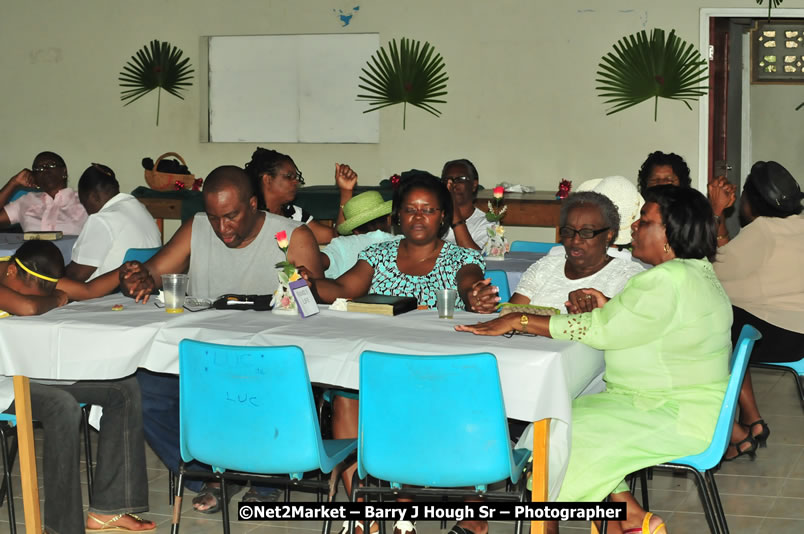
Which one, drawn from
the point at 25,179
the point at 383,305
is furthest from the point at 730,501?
the point at 25,179

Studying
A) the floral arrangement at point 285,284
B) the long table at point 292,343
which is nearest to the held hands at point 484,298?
the long table at point 292,343

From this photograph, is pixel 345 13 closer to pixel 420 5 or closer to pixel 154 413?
pixel 420 5

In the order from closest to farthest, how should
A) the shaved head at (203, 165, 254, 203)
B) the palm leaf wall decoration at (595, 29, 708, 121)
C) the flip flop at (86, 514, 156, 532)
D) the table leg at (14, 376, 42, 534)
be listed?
the table leg at (14, 376, 42, 534), the flip flop at (86, 514, 156, 532), the shaved head at (203, 165, 254, 203), the palm leaf wall decoration at (595, 29, 708, 121)

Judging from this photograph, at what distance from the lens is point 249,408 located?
2879mm

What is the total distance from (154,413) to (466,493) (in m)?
1.44

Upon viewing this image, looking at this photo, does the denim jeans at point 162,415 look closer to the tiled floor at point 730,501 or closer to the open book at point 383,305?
the tiled floor at point 730,501

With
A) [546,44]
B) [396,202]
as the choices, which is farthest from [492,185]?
[396,202]

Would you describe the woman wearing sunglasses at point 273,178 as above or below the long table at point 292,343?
above

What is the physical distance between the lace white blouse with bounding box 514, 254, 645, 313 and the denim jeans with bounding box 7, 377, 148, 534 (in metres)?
1.49

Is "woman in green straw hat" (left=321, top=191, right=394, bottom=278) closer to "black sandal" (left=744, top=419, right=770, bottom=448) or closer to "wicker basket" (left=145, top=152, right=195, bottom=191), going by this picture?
"black sandal" (left=744, top=419, right=770, bottom=448)

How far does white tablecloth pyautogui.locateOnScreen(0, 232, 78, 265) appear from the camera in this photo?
5.58 metres

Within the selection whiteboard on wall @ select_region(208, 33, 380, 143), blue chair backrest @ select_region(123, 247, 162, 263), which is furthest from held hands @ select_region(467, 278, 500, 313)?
whiteboard on wall @ select_region(208, 33, 380, 143)

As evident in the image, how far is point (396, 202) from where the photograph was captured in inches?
159

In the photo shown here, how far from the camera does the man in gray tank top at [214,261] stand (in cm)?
378
